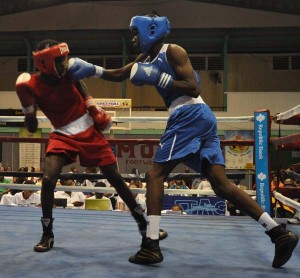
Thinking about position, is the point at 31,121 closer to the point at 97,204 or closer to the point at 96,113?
the point at 96,113

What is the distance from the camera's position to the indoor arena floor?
1.41 metres

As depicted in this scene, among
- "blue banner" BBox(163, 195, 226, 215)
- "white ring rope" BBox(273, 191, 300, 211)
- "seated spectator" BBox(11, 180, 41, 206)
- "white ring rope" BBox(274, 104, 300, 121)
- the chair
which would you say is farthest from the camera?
"seated spectator" BBox(11, 180, 41, 206)

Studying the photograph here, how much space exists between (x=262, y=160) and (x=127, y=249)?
50.5 inches

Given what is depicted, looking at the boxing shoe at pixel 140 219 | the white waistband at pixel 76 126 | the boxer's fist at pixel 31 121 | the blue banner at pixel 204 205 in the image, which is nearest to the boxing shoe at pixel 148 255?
the boxing shoe at pixel 140 219

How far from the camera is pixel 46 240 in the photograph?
176cm

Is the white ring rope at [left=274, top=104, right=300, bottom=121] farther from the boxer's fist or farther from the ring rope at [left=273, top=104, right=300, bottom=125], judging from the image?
the boxer's fist

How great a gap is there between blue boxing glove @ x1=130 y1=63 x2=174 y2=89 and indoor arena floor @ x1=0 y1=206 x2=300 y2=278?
650 mm

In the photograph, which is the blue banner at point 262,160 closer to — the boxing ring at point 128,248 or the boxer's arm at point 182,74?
the boxing ring at point 128,248

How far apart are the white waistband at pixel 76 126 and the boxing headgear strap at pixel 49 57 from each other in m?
0.24

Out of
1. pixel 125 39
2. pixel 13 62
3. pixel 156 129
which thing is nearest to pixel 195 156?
pixel 156 129

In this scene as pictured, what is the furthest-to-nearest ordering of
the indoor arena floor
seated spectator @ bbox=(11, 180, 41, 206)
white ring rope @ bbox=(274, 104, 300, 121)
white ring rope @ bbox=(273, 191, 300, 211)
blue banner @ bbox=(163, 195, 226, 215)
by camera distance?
seated spectator @ bbox=(11, 180, 41, 206), blue banner @ bbox=(163, 195, 226, 215), white ring rope @ bbox=(273, 191, 300, 211), white ring rope @ bbox=(274, 104, 300, 121), the indoor arena floor

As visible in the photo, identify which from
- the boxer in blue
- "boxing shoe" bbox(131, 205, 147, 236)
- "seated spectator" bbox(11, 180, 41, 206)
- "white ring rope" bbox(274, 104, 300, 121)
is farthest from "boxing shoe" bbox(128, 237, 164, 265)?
"seated spectator" bbox(11, 180, 41, 206)

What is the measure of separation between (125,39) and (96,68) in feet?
32.6

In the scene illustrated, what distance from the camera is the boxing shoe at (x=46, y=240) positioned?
1.70m
